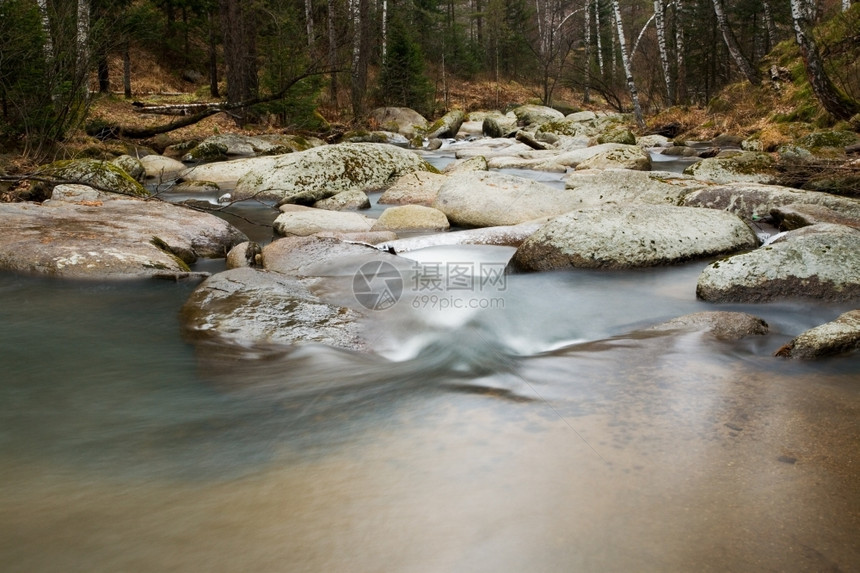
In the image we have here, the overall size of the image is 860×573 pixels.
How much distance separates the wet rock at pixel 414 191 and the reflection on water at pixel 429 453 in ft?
16.2

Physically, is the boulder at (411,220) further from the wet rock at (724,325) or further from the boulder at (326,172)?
the wet rock at (724,325)

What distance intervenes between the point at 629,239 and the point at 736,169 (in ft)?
15.0

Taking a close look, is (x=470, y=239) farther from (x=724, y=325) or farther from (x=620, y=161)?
(x=620, y=161)

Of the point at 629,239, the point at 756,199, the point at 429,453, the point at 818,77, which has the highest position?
A: the point at 818,77

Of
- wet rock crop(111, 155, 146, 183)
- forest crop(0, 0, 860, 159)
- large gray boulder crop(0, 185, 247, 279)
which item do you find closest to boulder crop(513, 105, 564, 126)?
forest crop(0, 0, 860, 159)

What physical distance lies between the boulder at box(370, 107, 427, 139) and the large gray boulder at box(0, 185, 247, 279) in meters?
15.8

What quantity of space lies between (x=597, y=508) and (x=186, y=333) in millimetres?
2821

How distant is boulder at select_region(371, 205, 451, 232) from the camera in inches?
274

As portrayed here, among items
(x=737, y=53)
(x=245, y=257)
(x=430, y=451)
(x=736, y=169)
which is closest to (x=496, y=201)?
(x=245, y=257)

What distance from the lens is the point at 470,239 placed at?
616 cm

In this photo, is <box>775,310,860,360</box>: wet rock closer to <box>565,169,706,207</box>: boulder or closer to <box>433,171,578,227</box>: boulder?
<box>433,171,578,227</box>: boulder

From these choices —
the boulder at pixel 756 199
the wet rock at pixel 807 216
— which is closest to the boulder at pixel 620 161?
the boulder at pixel 756 199

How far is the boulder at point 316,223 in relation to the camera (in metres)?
6.58

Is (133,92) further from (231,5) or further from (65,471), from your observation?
(65,471)
